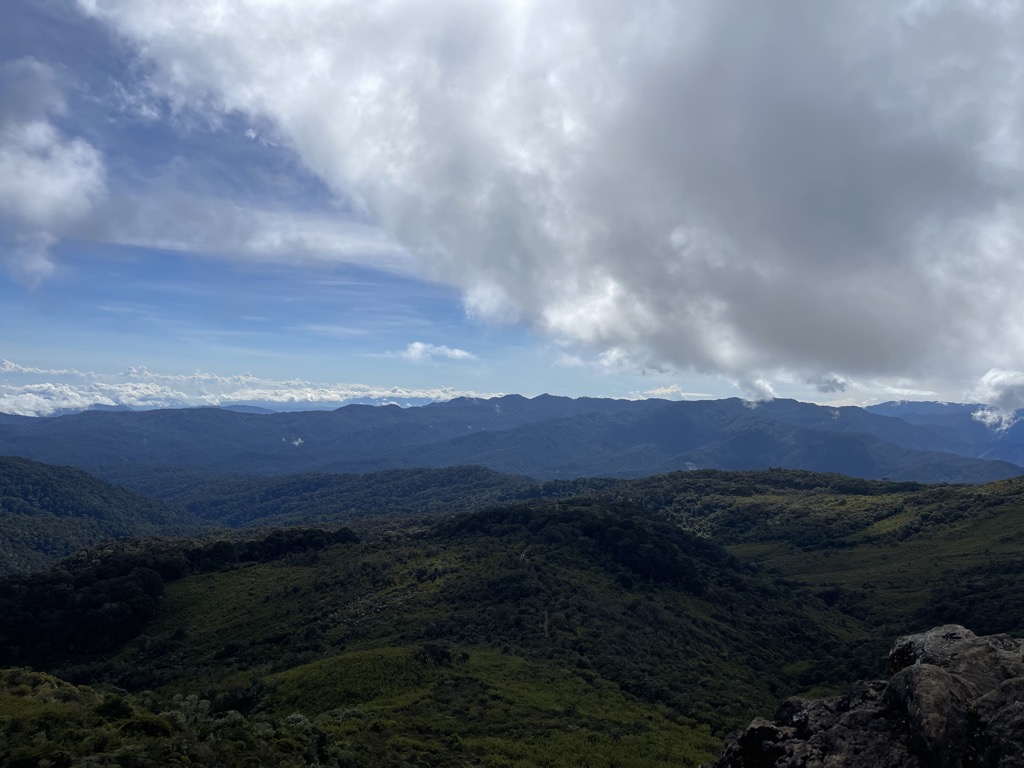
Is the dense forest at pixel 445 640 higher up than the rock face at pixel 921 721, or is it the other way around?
the rock face at pixel 921 721

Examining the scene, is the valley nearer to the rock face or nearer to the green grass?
the green grass

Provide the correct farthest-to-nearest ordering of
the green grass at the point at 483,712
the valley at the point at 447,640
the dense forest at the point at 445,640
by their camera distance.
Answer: the green grass at the point at 483,712
the valley at the point at 447,640
the dense forest at the point at 445,640

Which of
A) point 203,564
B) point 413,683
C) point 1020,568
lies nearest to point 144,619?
point 203,564

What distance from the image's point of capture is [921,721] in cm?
2303

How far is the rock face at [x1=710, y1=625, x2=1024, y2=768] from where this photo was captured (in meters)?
22.1

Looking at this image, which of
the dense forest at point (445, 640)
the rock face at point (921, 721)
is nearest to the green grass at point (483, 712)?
the dense forest at point (445, 640)

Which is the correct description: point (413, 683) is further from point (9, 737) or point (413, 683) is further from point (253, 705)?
point (9, 737)

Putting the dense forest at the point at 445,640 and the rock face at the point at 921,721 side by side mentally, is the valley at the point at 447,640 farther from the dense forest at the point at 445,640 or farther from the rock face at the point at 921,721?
the rock face at the point at 921,721

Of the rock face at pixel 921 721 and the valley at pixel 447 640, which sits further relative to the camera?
the valley at pixel 447 640

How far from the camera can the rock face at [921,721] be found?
22.1 metres

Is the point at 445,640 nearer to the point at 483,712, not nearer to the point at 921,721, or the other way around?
the point at 483,712

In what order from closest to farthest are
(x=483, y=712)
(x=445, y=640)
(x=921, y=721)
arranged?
(x=921, y=721) < (x=483, y=712) < (x=445, y=640)

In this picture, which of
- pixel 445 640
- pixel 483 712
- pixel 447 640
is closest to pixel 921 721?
pixel 483 712

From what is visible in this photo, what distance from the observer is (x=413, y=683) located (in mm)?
78625
